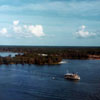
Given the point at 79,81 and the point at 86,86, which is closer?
the point at 86,86

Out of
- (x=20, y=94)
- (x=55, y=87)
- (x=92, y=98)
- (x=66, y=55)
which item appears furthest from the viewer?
(x=66, y=55)

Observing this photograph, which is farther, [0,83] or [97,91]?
A: [0,83]

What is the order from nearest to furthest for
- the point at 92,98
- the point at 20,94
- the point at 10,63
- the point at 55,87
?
the point at 92,98 → the point at 20,94 → the point at 55,87 → the point at 10,63

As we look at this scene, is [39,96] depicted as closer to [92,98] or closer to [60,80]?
[92,98]

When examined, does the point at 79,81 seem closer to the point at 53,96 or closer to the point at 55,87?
the point at 55,87

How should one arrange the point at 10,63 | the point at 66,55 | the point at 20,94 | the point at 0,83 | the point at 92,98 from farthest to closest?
1. the point at 66,55
2. the point at 10,63
3. the point at 0,83
4. the point at 20,94
5. the point at 92,98

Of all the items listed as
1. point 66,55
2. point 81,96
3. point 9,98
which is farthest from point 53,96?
point 66,55

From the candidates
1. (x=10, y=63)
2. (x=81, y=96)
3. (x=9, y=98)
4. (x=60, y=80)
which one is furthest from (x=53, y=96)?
(x=10, y=63)

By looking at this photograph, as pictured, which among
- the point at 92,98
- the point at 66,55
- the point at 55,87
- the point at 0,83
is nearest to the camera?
the point at 92,98
